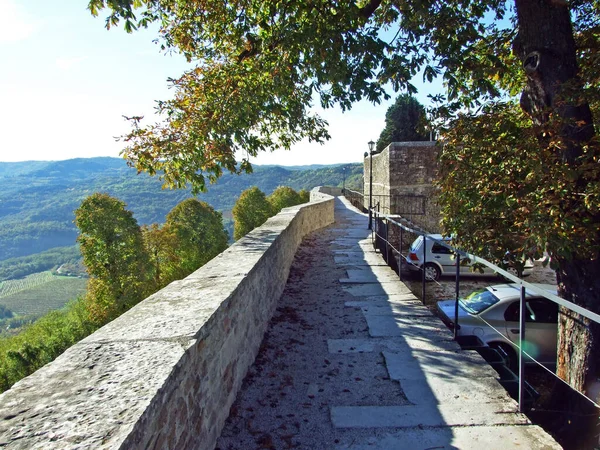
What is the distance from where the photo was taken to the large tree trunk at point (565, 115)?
4.36m

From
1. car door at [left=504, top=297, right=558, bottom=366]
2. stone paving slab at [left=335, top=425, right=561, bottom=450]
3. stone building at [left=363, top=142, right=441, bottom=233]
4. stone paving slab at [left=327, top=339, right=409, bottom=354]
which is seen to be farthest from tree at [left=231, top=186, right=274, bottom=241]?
stone paving slab at [left=335, top=425, right=561, bottom=450]

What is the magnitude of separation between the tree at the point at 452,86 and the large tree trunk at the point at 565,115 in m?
0.01

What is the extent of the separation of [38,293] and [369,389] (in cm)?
14301

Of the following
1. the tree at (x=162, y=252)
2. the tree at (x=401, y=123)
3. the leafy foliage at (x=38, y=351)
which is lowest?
the leafy foliage at (x=38, y=351)

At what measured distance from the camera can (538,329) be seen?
21.2ft

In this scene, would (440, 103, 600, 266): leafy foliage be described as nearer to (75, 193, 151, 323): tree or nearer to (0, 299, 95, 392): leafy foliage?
(75, 193, 151, 323): tree

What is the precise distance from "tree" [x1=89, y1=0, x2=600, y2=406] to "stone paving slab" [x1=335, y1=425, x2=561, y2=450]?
5.71 ft

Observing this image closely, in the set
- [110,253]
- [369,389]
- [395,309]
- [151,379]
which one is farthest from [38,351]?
[151,379]

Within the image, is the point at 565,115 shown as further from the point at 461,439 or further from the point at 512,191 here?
the point at 461,439


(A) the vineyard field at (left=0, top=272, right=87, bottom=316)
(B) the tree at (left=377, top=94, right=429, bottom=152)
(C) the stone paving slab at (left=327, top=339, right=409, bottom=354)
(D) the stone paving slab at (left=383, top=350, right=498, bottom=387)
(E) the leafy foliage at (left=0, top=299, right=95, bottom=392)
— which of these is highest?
(B) the tree at (left=377, top=94, right=429, bottom=152)

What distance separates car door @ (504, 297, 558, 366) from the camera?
644cm

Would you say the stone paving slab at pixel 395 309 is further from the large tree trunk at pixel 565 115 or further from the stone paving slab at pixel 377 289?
the large tree trunk at pixel 565 115

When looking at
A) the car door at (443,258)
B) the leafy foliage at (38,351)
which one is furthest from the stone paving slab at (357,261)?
the leafy foliage at (38,351)

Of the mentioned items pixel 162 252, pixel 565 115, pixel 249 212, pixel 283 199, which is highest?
pixel 565 115
